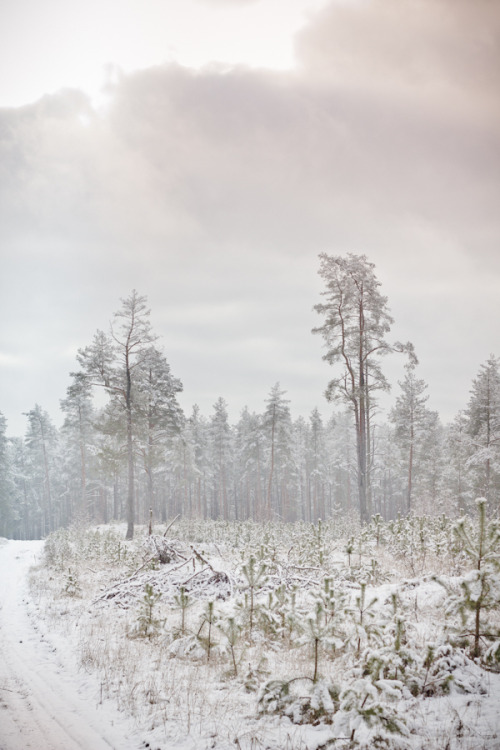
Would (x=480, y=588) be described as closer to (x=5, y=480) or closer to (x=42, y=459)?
(x=5, y=480)

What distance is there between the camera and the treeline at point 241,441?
19391mm

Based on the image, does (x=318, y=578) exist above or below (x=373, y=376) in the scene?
below

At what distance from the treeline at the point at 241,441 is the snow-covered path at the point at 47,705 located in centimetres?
727

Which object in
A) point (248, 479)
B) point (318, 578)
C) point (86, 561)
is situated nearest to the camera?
point (318, 578)

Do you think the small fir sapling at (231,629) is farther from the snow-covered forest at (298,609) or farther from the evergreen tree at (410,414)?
the evergreen tree at (410,414)

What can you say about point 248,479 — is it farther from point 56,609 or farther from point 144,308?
point 56,609

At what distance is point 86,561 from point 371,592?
496 inches

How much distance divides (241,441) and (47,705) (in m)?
51.6

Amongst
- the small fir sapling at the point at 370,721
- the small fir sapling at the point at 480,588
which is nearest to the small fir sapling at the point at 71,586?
the small fir sapling at the point at 370,721

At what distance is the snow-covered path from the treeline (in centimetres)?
727

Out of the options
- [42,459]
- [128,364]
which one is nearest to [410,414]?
[128,364]

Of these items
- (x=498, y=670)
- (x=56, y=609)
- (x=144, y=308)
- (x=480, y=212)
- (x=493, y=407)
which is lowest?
(x=56, y=609)

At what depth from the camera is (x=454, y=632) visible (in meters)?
4.30

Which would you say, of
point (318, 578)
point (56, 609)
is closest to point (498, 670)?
point (318, 578)
